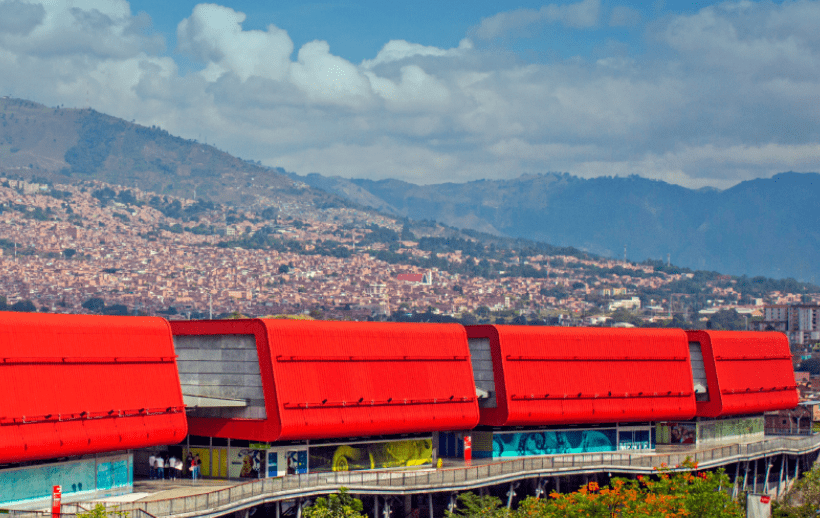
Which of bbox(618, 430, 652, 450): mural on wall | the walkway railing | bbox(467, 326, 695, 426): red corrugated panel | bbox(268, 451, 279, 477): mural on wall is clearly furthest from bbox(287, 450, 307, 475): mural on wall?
bbox(618, 430, 652, 450): mural on wall

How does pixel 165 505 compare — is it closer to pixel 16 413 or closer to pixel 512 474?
pixel 16 413

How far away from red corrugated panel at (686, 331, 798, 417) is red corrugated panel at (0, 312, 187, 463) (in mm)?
36647

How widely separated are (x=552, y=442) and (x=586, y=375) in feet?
13.1

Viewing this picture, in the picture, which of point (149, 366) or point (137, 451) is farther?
point (137, 451)

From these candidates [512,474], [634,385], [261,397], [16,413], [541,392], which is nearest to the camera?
[16,413]

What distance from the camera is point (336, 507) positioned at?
47.7 m

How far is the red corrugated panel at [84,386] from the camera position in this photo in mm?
41781

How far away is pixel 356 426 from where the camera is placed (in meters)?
52.7

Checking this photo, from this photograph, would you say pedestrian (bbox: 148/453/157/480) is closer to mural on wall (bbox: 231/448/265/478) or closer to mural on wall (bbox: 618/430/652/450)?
mural on wall (bbox: 231/448/265/478)

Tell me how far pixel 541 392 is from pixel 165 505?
978 inches

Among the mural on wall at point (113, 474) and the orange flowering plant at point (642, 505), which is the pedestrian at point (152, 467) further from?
the orange flowering plant at point (642, 505)

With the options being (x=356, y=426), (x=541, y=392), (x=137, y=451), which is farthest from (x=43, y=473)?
(x=541, y=392)

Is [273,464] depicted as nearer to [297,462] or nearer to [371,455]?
[297,462]

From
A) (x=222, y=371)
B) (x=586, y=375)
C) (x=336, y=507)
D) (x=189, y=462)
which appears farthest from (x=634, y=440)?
(x=189, y=462)
